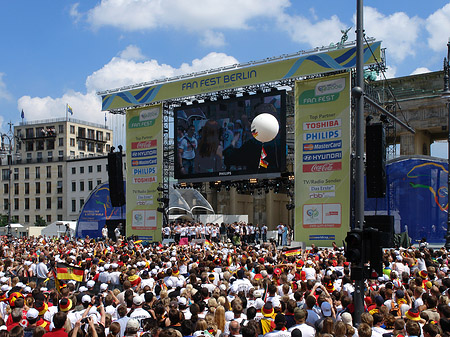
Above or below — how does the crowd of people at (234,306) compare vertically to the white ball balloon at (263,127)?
below

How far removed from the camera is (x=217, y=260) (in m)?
15.6

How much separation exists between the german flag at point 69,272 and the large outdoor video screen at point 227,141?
17671 mm

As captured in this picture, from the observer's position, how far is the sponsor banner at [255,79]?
28.9m

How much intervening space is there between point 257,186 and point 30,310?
90.3 ft

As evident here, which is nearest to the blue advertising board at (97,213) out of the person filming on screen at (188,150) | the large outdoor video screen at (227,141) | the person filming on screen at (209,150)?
the person filming on screen at (188,150)

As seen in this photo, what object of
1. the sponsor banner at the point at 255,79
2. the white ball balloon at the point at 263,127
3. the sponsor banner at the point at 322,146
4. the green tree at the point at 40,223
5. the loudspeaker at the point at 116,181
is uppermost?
the sponsor banner at the point at 255,79

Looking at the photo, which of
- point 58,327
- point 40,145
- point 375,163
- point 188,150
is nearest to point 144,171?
point 188,150

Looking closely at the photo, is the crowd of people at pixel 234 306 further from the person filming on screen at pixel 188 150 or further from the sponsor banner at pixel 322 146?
the person filming on screen at pixel 188 150

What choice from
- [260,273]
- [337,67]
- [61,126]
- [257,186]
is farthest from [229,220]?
[61,126]

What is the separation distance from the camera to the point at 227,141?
33.1 meters

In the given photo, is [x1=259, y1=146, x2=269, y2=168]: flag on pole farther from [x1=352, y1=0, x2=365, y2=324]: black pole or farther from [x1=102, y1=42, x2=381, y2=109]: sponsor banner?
[x1=352, y1=0, x2=365, y2=324]: black pole

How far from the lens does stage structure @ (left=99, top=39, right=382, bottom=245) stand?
98.0 ft

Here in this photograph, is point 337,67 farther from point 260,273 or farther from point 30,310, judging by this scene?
point 30,310

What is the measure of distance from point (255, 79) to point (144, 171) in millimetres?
10344
